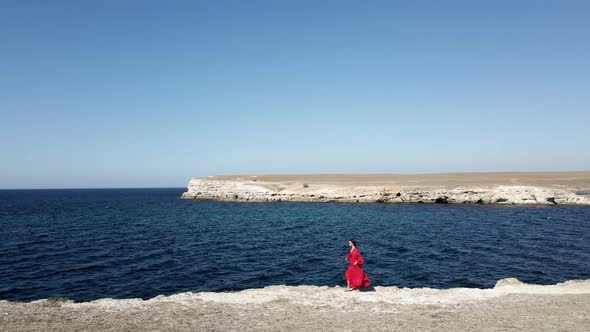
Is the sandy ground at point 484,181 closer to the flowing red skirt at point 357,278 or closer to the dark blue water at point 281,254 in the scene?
the dark blue water at point 281,254

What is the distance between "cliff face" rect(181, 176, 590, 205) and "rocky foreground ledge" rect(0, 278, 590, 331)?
197ft

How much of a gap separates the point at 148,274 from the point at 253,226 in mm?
22306

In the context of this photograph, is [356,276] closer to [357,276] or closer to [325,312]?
[357,276]

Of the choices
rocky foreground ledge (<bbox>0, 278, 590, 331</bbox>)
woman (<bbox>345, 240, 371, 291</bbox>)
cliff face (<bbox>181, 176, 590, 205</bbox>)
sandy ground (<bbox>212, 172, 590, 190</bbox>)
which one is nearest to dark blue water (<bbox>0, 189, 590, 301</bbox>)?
woman (<bbox>345, 240, 371, 291</bbox>)

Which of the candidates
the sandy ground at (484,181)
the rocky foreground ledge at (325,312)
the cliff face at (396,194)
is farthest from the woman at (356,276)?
the sandy ground at (484,181)

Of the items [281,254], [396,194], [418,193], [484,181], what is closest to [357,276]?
[281,254]

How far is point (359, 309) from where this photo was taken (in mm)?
12555

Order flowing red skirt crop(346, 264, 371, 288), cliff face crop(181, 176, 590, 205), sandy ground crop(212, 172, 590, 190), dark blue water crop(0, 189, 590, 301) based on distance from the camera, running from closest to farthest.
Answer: flowing red skirt crop(346, 264, 371, 288) → dark blue water crop(0, 189, 590, 301) → cliff face crop(181, 176, 590, 205) → sandy ground crop(212, 172, 590, 190)

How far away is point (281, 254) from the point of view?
96.0 feet

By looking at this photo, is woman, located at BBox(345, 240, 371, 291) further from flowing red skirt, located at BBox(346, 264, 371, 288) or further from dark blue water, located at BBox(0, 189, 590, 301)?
dark blue water, located at BBox(0, 189, 590, 301)

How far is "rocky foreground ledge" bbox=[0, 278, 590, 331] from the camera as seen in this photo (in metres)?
10.7

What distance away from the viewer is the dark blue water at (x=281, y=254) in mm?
22047

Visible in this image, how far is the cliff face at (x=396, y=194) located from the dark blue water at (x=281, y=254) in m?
18.6

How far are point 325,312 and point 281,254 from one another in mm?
17275
